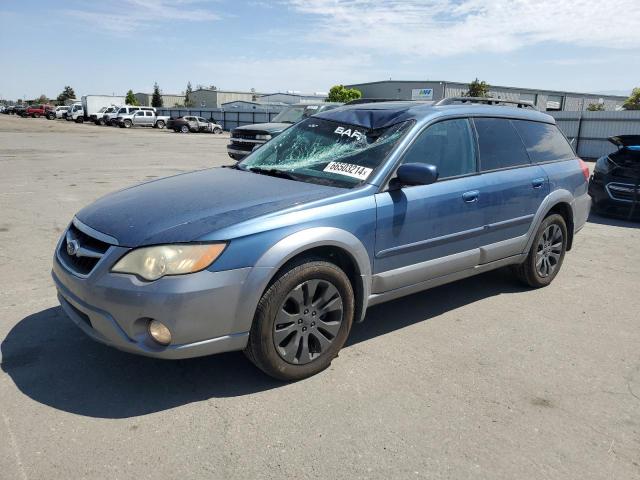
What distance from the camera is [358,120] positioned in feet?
14.1

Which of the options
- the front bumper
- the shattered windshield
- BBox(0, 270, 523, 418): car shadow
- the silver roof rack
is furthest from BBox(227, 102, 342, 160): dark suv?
the front bumper

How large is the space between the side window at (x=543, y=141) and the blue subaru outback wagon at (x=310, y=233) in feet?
0.10

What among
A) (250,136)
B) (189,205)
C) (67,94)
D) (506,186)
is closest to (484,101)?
(506,186)

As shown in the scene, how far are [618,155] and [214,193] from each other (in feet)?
26.5

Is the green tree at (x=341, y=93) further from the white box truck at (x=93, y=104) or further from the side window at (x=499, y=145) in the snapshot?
the side window at (x=499, y=145)

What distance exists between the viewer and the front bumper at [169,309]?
9.32 ft

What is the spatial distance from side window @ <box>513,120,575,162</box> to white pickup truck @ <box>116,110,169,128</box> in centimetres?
4542

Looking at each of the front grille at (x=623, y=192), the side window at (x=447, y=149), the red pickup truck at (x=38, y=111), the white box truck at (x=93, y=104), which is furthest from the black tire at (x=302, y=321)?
the red pickup truck at (x=38, y=111)

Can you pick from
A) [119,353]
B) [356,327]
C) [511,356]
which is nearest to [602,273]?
[511,356]

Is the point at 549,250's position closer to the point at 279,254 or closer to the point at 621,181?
the point at 279,254

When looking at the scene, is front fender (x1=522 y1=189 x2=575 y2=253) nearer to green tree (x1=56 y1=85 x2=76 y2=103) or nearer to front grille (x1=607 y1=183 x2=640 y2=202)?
front grille (x1=607 y1=183 x2=640 y2=202)

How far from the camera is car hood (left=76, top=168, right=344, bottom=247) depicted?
3.02 m

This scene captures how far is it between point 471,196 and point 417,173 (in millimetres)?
825

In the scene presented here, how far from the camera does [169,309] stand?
283 cm
